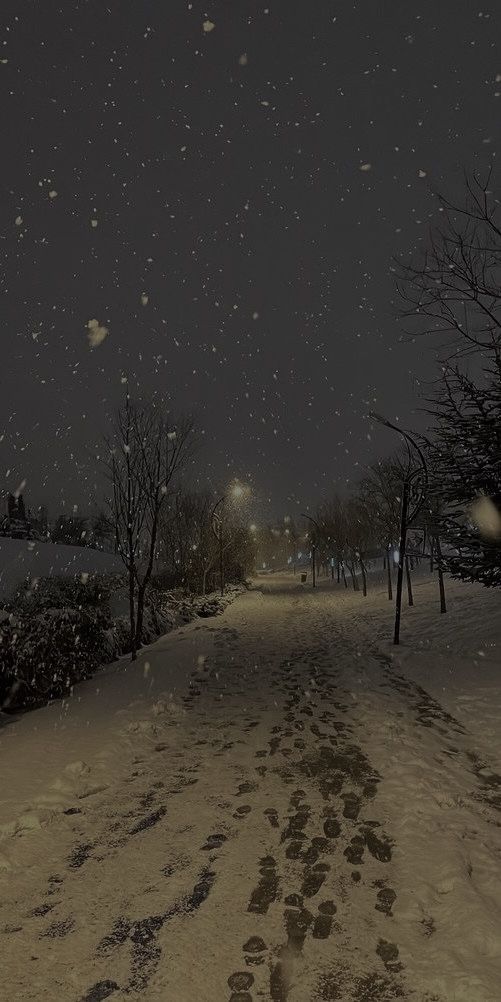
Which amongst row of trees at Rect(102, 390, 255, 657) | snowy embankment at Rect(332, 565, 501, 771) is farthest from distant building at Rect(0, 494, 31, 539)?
snowy embankment at Rect(332, 565, 501, 771)

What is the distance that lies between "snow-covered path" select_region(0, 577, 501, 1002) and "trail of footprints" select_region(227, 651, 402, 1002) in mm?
16

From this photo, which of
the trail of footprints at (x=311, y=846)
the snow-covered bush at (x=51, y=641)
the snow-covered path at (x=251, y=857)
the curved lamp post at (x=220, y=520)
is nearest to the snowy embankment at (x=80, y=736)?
the snow-covered path at (x=251, y=857)

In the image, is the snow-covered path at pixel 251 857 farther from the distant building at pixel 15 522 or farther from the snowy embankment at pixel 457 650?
the distant building at pixel 15 522

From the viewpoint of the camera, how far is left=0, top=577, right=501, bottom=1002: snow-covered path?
266 cm

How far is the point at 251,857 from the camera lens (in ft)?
12.4

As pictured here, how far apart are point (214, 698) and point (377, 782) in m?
4.24

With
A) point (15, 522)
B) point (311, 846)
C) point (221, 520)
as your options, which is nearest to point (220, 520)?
point (221, 520)

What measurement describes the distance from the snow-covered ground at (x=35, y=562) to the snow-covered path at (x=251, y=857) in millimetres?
7419

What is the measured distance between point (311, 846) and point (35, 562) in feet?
48.3

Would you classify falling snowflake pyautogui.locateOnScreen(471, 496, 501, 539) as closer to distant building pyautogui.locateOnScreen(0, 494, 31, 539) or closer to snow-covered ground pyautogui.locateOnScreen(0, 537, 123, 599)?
snow-covered ground pyautogui.locateOnScreen(0, 537, 123, 599)

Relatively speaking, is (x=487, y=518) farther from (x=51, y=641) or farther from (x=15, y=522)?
(x=15, y=522)

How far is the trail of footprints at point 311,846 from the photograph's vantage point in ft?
9.08

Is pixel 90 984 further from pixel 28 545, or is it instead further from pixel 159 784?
pixel 28 545

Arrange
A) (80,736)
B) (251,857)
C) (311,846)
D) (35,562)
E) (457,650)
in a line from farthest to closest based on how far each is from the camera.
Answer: (35,562) → (457,650) → (80,736) → (311,846) → (251,857)
